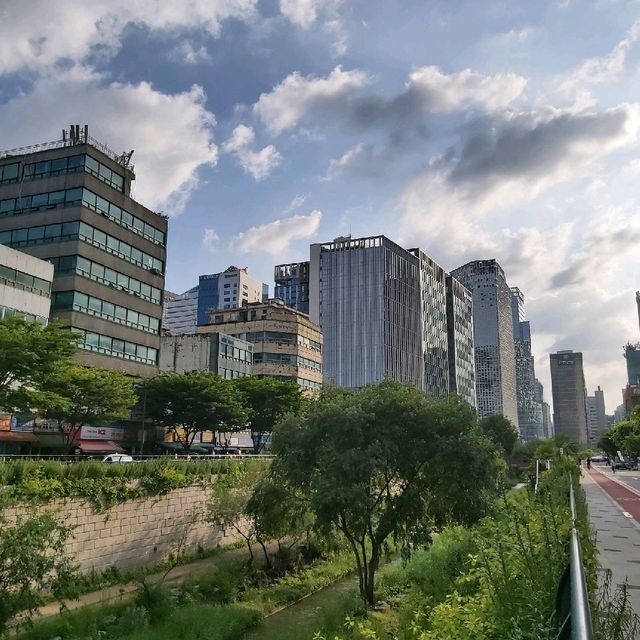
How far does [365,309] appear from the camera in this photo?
140000 millimetres

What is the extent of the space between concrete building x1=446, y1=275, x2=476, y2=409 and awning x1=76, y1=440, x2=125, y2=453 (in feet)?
413

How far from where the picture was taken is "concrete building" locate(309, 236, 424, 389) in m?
138

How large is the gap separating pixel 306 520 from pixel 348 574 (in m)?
4.83

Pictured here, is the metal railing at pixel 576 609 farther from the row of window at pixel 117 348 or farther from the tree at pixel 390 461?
the row of window at pixel 117 348

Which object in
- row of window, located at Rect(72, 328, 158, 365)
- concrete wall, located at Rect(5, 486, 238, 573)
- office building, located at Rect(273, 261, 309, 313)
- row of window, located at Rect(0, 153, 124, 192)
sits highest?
office building, located at Rect(273, 261, 309, 313)

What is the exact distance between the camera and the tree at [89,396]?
133ft

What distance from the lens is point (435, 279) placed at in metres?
165

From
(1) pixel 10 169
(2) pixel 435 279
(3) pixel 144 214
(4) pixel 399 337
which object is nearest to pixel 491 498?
(3) pixel 144 214

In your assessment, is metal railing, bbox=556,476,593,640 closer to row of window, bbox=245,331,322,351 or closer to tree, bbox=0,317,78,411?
tree, bbox=0,317,78,411

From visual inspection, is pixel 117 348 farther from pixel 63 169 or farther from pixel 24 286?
pixel 63 169

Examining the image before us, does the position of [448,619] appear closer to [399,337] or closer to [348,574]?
[348,574]

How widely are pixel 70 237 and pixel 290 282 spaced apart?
134 metres

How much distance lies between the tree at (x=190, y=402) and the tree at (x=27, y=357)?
19907mm

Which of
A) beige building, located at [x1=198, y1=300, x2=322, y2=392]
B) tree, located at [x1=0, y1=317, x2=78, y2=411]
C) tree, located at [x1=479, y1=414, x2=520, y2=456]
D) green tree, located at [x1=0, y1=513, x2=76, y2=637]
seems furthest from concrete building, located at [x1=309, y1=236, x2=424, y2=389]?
green tree, located at [x1=0, y1=513, x2=76, y2=637]
